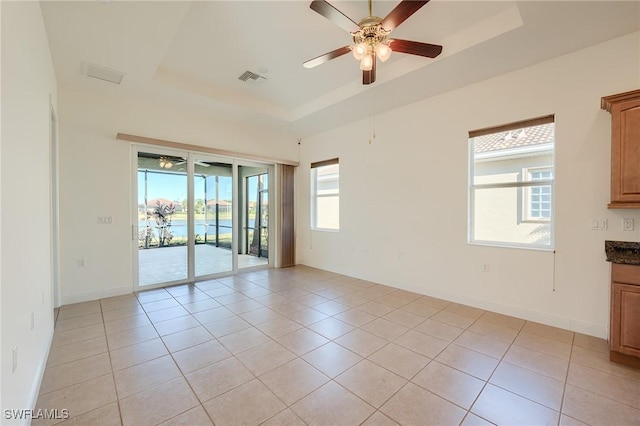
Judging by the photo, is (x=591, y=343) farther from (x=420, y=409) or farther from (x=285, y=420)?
(x=285, y=420)

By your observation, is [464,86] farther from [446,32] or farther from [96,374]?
[96,374]

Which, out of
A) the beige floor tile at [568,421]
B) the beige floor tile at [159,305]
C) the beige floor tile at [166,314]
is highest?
the beige floor tile at [159,305]

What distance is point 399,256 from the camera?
448cm

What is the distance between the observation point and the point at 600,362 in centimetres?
233

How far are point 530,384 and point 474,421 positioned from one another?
0.73 m

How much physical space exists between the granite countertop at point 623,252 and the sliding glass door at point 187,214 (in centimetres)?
530

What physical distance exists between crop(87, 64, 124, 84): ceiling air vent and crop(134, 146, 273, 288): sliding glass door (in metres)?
1.03

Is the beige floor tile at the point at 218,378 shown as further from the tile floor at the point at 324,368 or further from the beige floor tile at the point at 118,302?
the beige floor tile at the point at 118,302

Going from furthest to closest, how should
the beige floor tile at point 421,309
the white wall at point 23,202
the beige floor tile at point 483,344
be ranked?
1. the beige floor tile at point 421,309
2. the beige floor tile at point 483,344
3. the white wall at point 23,202

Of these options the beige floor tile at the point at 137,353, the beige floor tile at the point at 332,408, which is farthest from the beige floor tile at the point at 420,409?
the beige floor tile at the point at 137,353

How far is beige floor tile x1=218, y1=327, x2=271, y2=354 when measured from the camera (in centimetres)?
259

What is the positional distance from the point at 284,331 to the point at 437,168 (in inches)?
122

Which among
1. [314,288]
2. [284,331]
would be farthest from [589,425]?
[314,288]

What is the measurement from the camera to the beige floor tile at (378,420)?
5.50 feet
